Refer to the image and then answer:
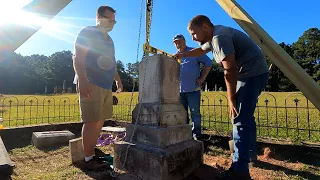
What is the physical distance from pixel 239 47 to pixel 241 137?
3.17 feet

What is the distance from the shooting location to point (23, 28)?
1.04 meters

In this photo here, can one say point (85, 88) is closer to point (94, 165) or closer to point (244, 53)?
point (94, 165)

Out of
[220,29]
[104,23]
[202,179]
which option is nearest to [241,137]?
[202,179]

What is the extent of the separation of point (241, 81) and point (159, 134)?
1138 millimetres

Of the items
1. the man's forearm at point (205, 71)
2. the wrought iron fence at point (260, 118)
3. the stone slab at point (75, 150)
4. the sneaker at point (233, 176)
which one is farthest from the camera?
the wrought iron fence at point (260, 118)

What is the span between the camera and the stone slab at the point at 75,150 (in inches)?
137

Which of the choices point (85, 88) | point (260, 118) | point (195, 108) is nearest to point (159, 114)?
point (85, 88)

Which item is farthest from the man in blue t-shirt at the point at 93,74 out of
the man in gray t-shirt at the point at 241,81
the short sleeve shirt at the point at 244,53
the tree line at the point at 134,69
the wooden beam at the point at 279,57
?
the tree line at the point at 134,69

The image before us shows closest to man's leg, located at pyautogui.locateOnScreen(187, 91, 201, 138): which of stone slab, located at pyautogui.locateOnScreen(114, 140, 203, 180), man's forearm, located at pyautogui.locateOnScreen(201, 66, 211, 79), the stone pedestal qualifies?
man's forearm, located at pyautogui.locateOnScreen(201, 66, 211, 79)

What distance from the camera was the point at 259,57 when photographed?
2580mm

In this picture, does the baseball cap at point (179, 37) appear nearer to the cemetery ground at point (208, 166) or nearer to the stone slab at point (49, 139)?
the cemetery ground at point (208, 166)

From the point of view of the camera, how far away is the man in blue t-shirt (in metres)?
2.99

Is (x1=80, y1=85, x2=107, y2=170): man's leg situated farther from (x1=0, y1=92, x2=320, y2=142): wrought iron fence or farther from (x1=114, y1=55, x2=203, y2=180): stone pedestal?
(x1=0, y1=92, x2=320, y2=142): wrought iron fence

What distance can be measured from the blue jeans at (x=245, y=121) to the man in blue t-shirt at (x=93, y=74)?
169 centimetres
